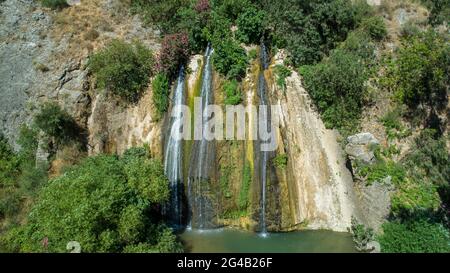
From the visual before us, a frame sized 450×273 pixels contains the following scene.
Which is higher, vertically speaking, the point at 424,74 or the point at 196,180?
the point at 424,74

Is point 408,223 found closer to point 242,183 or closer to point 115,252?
point 242,183

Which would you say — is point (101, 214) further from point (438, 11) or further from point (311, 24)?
point (438, 11)

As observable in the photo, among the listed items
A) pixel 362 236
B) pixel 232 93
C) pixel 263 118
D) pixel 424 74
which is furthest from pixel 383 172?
pixel 232 93

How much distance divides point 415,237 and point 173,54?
1268 centimetres

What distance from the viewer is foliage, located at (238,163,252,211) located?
1563 centimetres

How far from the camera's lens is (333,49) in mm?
17609

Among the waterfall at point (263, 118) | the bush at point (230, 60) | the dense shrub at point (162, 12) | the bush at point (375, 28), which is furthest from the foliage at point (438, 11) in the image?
the dense shrub at point (162, 12)

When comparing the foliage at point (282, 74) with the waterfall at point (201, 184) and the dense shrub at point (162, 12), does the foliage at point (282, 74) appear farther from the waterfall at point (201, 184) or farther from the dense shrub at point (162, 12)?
the dense shrub at point (162, 12)

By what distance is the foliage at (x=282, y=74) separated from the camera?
16.3 m

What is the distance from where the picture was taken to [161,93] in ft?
57.8

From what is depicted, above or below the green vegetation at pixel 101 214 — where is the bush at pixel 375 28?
above

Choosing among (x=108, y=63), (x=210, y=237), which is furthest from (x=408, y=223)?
(x=108, y=63)

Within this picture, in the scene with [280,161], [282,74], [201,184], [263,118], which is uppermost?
[282,74]

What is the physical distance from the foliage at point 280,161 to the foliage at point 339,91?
2386mm
